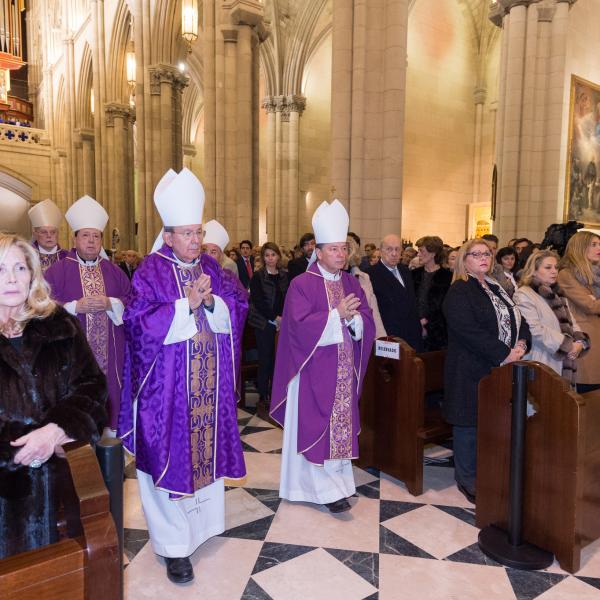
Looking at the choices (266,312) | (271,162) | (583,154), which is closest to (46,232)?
(266,312)

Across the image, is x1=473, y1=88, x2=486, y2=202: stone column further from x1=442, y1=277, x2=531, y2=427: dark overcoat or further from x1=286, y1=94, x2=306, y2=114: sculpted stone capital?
x1=442, y1=277, x2=531, y2=427: dark overcoat

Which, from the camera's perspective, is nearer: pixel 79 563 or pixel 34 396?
pixel 79 563

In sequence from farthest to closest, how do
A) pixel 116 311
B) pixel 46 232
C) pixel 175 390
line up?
pixel 46 232, pixel 116 311, pixel 175 390

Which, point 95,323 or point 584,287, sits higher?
point 584,287

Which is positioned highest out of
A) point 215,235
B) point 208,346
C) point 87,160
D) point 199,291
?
point 87,160

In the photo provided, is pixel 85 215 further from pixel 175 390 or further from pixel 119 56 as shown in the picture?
pixel 119 56

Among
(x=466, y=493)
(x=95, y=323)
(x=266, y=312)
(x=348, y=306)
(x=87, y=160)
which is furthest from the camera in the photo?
(x=87, y=160)

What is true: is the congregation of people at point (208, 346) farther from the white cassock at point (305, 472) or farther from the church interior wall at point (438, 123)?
the church interior wall at point (438, 123)

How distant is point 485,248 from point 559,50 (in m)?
8.94

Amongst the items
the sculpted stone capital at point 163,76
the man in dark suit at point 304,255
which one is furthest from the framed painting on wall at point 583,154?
the sculpted stone capital at point 163,76

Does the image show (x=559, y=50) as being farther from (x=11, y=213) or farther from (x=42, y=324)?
(x=11, y=213)

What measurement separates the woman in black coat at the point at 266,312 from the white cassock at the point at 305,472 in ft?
6.73

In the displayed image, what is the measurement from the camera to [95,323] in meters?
4.50

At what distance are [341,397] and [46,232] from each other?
3.32 meters
